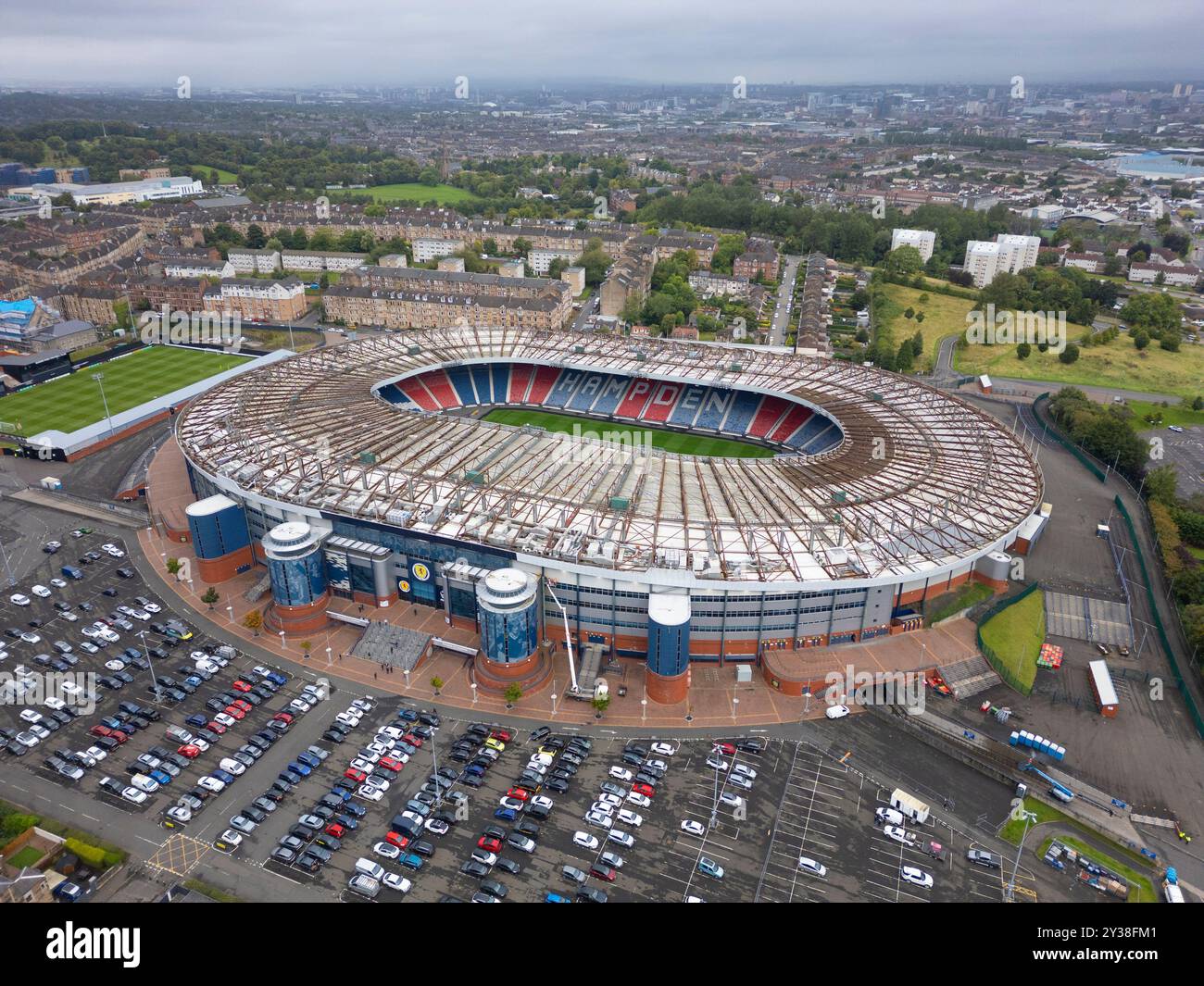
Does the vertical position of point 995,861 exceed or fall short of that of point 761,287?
it falls short

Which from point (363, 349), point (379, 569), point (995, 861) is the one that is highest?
point (363, 349)

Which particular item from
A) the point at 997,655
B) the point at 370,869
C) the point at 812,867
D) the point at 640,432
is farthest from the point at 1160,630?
the point at 370,869

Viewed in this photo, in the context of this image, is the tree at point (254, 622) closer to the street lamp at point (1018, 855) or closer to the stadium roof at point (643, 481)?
the stadium roof at point (643, 481)

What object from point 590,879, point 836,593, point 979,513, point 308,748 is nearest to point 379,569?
point 308,748

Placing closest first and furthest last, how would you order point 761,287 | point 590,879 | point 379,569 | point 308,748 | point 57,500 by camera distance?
point 590,879
point 308,748
point 379,569
point 57,500
point 761,287

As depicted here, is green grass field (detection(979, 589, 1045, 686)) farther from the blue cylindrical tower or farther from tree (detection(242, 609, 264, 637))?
tree (detection(242, 609, 264, 637))

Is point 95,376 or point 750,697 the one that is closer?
point 750,697

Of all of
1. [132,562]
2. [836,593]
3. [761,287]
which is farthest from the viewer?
[761,287]

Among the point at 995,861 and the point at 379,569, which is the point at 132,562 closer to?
the point at 379,569
